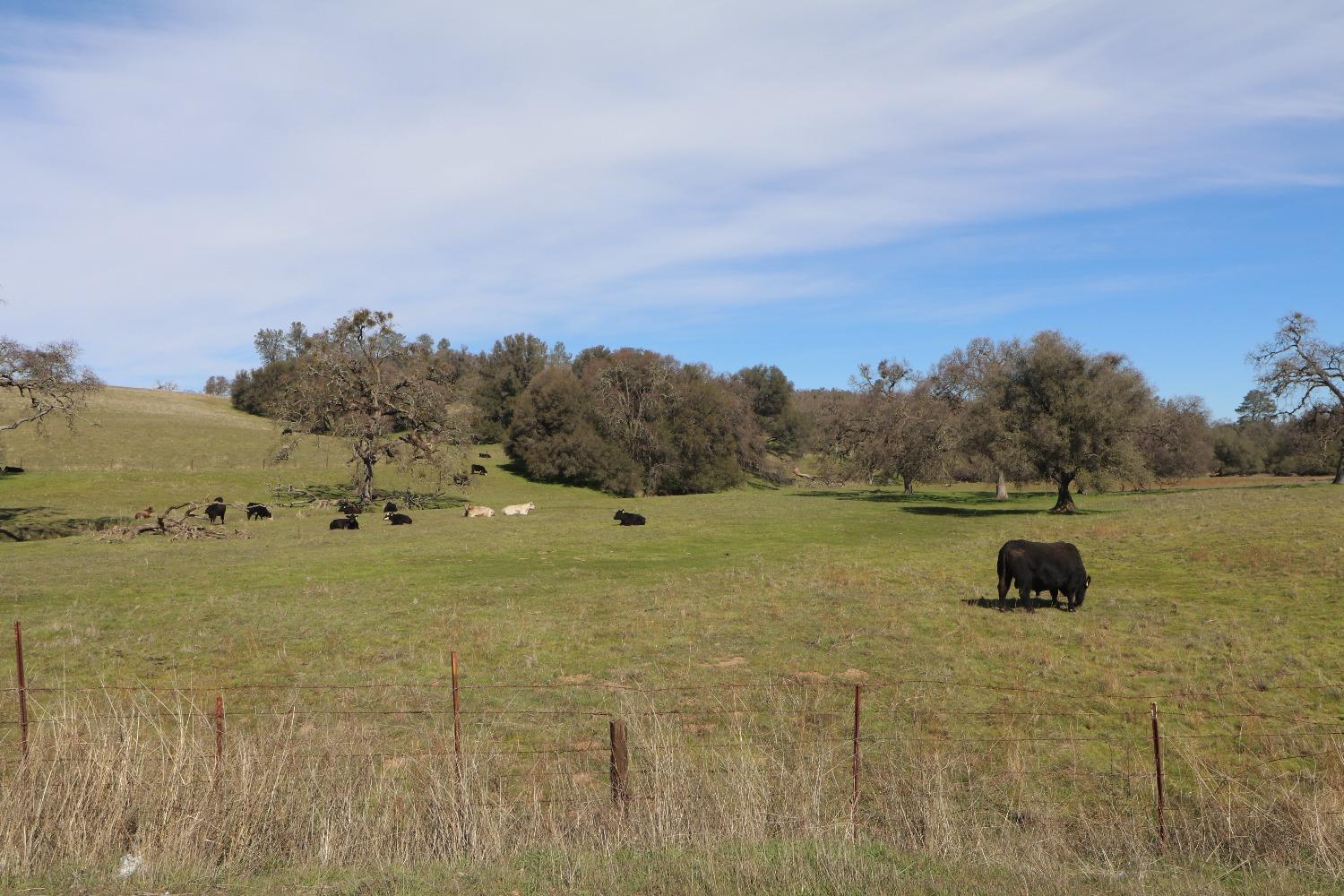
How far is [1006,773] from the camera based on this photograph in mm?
9000

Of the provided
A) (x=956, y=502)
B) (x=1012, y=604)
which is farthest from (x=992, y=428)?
(x=1012, y=604)

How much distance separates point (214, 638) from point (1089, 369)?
43.2 metres

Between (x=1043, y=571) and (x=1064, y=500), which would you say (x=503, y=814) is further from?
(x=1064, y=500)

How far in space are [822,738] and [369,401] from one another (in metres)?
46.0

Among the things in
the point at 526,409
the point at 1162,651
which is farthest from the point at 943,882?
the point at 526,409

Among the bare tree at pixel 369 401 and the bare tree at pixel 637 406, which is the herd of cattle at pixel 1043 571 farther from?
the bare tree at pixel 637 406

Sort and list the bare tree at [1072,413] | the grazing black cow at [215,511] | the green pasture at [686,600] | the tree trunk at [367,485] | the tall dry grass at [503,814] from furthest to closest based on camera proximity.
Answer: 1. the tree trunk at [367,485]
2. the bare tree at [1072,413]
3. the grazing black cow at [215,511]
4. the green pasture at [686,600]
5. the tall dry grass at [503,814]

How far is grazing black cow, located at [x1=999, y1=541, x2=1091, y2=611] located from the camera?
18.7 metres

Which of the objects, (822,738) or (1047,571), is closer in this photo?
(822,738)

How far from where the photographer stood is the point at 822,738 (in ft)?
32.0

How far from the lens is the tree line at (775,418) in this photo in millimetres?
44531

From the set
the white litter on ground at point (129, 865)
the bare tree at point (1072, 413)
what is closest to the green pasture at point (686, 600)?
the bare tree at point (1072, 413)

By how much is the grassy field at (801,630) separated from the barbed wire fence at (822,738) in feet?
0.31

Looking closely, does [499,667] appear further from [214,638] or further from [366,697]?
[214,638]
